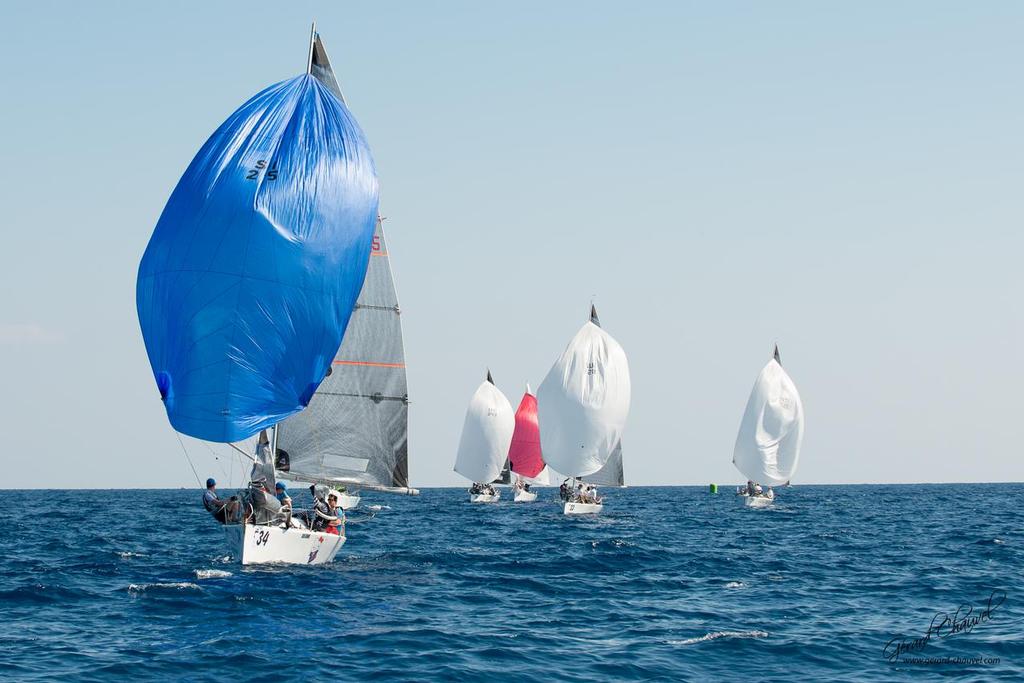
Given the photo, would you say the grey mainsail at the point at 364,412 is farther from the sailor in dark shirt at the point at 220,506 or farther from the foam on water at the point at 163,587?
the foam on water at the point at 163,587

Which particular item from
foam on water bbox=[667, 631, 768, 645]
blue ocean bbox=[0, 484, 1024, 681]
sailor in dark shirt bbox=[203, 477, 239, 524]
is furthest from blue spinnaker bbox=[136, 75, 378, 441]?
foam on water bbox=[667, 631, 768, 645]

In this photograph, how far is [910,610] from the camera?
22.5 m

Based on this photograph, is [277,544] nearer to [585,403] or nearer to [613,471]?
[585,403]

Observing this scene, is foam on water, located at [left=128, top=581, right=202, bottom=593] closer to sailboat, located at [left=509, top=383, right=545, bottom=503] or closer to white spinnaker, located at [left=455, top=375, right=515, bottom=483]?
white spinnaker, located at [left=455, top=375, right=515, bottom=483]

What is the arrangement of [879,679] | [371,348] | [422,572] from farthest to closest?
[371,348]
[422,572]
[879,679]

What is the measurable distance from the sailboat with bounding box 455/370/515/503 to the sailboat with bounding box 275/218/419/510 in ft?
151

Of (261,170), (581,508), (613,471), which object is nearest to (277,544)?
(261,170)

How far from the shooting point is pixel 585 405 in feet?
202

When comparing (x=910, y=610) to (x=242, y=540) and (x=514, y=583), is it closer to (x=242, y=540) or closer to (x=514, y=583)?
(x=514, y=583)

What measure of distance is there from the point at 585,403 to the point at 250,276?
36.8 meters

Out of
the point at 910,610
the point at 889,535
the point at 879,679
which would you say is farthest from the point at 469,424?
the point at 879,679

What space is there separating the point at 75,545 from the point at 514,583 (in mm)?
→ 17238

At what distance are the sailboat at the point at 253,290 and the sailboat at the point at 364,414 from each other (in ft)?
14.6

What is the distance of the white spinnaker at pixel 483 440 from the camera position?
269 feet
